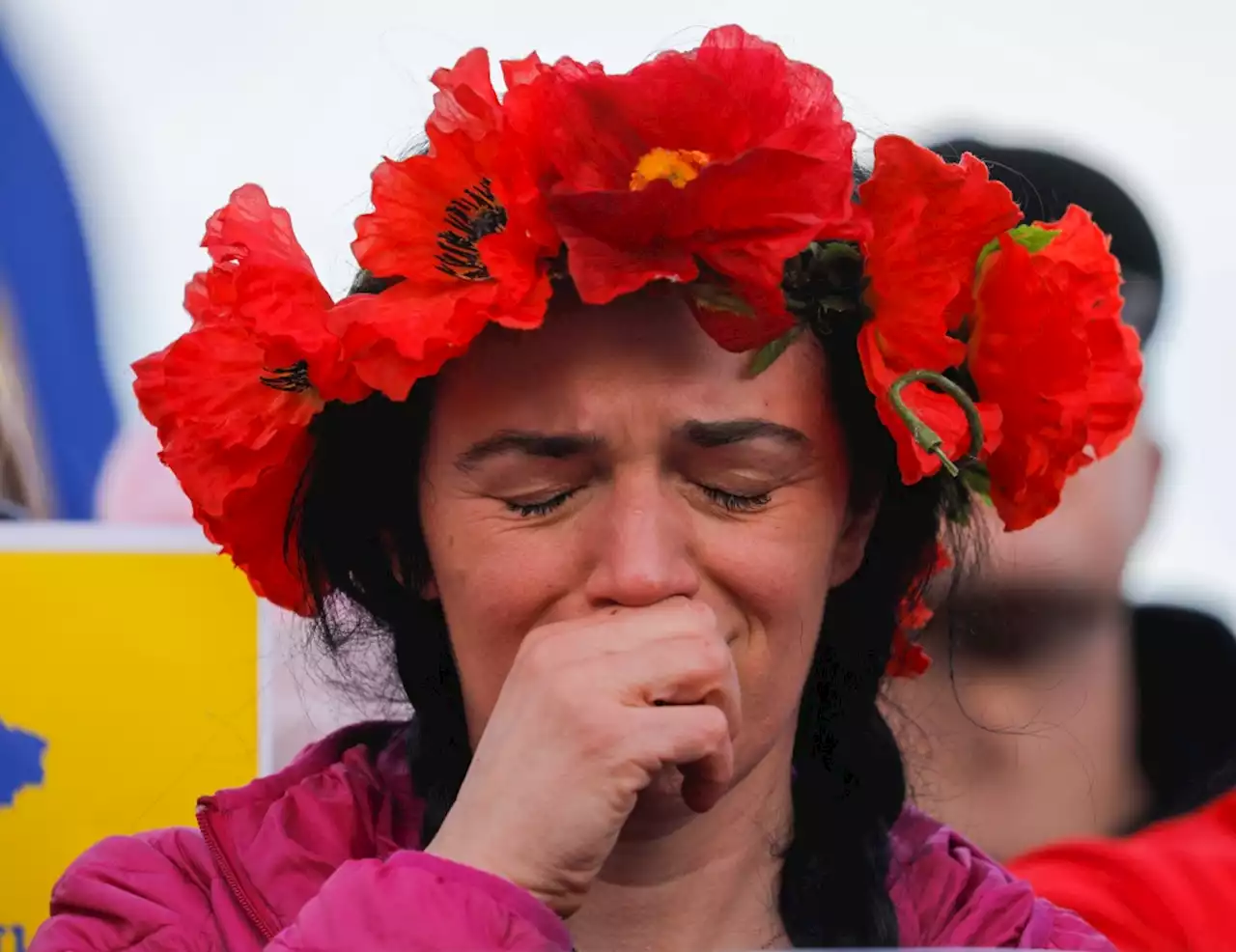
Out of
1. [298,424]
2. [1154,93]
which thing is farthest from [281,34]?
[1154,93]

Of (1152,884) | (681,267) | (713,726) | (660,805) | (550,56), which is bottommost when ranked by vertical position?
(1152,884)

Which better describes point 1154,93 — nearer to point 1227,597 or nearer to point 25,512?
point 1227,597

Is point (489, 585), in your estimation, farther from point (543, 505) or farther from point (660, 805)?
point (660, 805)

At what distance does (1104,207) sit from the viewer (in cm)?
211

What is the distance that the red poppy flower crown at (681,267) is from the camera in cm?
126

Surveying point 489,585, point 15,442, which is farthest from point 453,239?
point 15,442

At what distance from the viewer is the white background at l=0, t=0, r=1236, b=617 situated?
6.62 feet

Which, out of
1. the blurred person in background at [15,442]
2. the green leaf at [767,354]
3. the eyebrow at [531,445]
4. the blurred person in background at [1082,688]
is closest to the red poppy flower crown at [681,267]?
the green leaf at [767,354]

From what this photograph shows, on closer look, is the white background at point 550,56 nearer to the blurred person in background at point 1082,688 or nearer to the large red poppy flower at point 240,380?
the blurred person in background at point 1082,688

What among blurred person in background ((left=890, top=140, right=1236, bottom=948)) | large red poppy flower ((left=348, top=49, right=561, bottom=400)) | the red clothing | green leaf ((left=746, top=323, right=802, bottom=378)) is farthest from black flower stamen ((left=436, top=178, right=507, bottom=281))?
the red clothing

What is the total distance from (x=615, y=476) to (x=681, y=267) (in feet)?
0.59

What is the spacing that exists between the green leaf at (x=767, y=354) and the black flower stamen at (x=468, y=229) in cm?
23

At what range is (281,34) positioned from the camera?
204 centimetres

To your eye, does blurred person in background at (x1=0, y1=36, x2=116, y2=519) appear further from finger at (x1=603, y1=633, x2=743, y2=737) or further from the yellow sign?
finger at (x1=603, y1=633, x2=743, y2=737)
